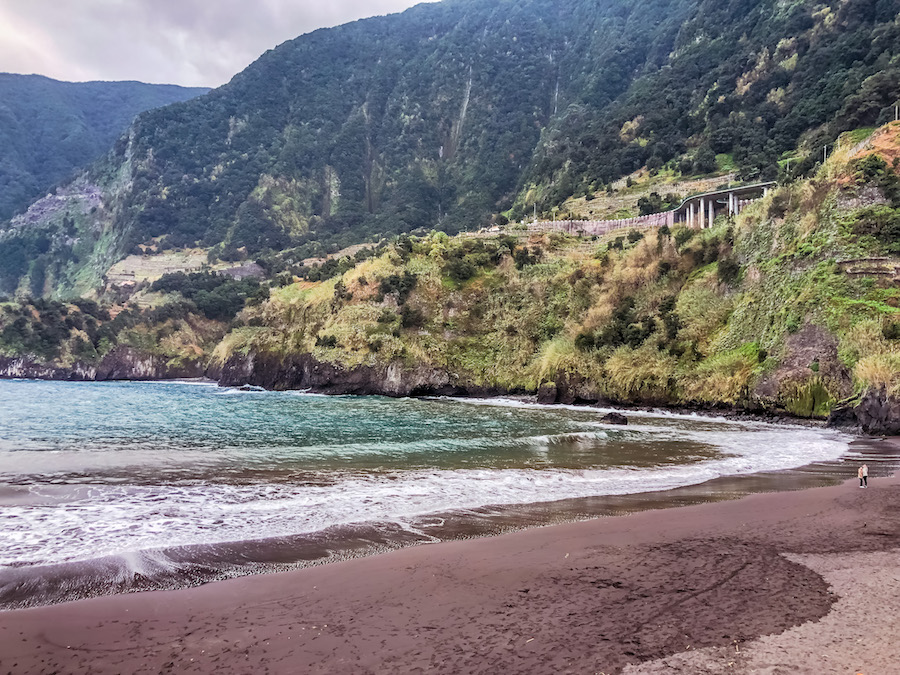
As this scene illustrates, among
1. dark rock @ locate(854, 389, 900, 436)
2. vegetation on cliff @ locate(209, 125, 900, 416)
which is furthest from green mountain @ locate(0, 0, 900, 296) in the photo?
dark rock @ locate(854, 389, 900, 436)

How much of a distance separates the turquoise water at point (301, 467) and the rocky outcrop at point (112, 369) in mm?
63832

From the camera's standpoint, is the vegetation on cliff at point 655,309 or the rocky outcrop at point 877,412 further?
the vegetation on cliff at point 655,309

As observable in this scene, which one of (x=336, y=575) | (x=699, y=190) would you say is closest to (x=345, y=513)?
(x=336, y=575)

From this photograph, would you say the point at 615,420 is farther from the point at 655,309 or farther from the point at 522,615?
the point at 522,615

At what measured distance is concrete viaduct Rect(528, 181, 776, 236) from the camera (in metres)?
55.0

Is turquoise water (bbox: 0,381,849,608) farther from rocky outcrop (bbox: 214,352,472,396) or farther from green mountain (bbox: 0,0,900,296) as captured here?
green mountain (bbox: 0,0,900,296)

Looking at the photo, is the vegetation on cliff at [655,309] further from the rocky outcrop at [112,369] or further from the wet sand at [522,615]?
the rocky outcrop at [112,369]

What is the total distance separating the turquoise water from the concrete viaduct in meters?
34.5

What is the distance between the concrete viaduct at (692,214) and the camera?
55000 millimetres

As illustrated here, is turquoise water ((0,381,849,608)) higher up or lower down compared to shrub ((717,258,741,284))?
lower down

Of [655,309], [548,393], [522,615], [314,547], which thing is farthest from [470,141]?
[522,615]

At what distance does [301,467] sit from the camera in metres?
15.9

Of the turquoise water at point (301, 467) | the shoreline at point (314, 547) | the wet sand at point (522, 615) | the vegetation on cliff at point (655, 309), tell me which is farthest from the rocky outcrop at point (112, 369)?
the wet sand at point (522, 615)

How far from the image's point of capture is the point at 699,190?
77.7m
